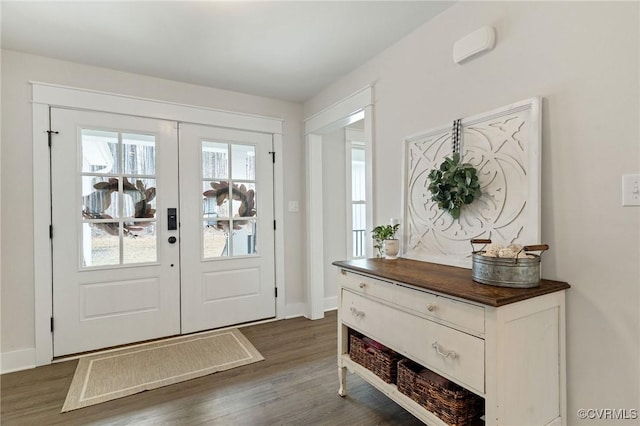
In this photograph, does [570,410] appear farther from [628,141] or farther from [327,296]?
[327,296]

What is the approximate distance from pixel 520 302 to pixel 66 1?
9.34 ft

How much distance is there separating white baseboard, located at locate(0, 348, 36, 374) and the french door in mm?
157

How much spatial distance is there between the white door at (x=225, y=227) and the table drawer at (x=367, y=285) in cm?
161

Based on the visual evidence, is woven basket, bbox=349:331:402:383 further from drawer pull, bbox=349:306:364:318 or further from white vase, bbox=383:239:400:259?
white vase, bbox=383:239:400:259

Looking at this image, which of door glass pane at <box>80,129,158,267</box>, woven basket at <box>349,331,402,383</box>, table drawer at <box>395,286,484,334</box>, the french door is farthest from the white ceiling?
woven basket at <box>349,331,402,383</box>

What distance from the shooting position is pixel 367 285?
73.6 inches

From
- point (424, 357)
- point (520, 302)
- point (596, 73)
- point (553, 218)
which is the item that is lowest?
point (424, 357)

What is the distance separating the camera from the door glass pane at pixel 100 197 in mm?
2727

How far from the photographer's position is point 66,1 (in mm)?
1893

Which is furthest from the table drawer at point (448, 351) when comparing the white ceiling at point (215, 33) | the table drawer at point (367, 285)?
the white ceiling at point (215, 33)

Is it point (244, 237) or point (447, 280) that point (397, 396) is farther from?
point (244, 237)

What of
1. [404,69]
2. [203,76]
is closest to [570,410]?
[404,69]

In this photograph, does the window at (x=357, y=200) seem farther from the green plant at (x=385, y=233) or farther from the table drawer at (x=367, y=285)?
the table drawer at (x=367, y=285)

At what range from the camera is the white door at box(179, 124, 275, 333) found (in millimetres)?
3115
